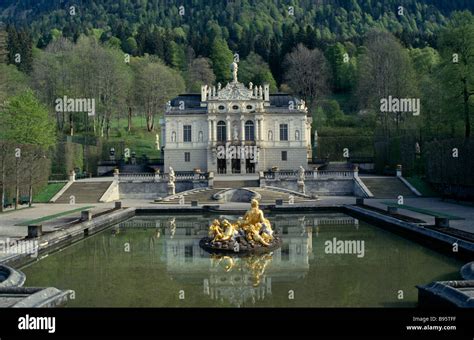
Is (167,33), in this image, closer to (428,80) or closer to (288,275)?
(428,80)

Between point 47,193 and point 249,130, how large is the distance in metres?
22.8

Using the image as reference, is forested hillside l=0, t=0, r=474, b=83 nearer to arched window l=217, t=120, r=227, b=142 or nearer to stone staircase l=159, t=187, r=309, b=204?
arched window l=217, t=120, r=227, b=142

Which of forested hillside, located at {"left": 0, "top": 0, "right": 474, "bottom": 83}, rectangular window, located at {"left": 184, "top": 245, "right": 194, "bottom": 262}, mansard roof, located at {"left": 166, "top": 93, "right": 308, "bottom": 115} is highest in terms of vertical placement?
forested hillside, located at {"left": 0, "top": 0, "right": 474, "bottom": 83}

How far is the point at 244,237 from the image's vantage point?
18.4 m

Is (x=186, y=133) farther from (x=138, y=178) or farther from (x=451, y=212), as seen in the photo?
(x=451, y=212)

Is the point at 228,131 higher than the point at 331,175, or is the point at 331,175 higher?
the point at 228,131

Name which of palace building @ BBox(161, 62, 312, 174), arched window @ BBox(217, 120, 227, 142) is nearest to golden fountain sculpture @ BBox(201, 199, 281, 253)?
palace building @ BBox(161, 62, 312, 174)

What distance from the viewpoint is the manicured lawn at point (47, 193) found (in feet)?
134

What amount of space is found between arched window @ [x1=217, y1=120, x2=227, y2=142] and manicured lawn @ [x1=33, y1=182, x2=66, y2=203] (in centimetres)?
1784

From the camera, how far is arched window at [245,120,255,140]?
56.8 meters

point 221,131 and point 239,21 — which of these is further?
point 239,21

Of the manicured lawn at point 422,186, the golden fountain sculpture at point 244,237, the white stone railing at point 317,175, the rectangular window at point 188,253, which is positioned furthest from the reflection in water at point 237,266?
the white stone railing at point 317,175

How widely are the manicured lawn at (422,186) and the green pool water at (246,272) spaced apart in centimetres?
1970

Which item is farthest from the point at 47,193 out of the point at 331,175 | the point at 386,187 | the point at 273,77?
the point at 273,77
